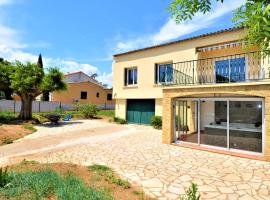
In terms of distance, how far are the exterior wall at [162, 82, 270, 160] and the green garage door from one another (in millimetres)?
8665

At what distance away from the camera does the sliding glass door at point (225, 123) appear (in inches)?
462

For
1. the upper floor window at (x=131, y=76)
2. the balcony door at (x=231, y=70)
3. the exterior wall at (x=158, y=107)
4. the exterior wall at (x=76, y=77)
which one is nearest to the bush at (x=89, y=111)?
the upper floor window at (x=131, y=76)

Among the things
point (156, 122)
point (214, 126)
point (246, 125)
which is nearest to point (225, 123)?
point (246, 125)

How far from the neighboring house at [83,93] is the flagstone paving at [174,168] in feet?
104

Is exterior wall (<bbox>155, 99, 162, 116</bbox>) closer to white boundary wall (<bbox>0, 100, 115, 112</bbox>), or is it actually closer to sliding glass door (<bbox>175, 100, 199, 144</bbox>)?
sliding glass door (<bbox>175, 100, 199, 144</bbox>)

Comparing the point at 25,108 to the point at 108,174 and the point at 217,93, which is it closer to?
the point at 108,174

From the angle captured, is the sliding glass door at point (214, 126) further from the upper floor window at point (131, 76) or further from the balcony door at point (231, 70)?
the upper floor window at point (131, 76)

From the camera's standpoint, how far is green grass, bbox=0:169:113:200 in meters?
5.20

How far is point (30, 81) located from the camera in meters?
22.0

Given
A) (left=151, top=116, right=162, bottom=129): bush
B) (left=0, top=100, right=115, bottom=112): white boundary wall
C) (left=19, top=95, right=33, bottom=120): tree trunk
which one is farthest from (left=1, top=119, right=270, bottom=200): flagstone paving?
A: (left=0, top=100, right=115, bottom=112): white boundary wall

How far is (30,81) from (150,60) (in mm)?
12896

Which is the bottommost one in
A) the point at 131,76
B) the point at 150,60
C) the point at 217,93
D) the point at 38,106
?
the point at 38,106

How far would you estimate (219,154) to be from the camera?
Result: 11211 mm

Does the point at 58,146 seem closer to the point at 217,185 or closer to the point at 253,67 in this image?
the point at 217,185
